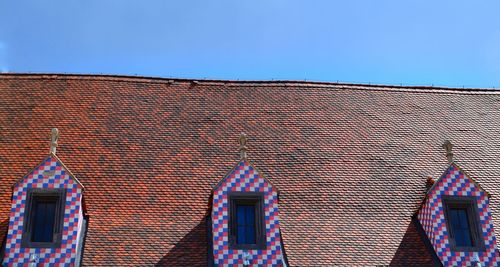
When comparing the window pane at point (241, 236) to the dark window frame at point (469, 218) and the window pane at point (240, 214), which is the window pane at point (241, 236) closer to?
the window pane at point (240, 214)

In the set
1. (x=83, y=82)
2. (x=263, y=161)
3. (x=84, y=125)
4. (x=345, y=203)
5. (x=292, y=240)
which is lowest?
(x=292, y=240)

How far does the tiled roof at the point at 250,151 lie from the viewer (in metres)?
13.5

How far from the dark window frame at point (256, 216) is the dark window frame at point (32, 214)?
2.97m

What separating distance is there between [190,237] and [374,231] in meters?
3.52

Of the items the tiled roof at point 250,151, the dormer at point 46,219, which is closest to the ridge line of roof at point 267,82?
the tiled roof at point 250,151

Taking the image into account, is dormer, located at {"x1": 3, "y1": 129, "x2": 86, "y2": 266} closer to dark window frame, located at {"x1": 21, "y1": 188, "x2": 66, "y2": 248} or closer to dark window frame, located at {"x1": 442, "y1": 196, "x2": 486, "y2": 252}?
dark window frame, located at {"x1": 21, "y1": 188, "x2": 66, "y2": 248}

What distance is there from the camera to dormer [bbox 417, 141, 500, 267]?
1327cm

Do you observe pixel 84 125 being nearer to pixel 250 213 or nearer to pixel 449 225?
pixel 250 213

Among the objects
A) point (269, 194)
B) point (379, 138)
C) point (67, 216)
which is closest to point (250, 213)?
point (269, 194)

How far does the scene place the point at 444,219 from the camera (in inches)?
540

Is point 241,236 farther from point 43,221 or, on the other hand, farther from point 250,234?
point 43,221

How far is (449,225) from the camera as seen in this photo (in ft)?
44.9

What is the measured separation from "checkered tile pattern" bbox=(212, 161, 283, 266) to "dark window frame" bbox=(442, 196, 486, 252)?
3280 mm

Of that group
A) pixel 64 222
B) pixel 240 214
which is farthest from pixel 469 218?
pixel 64 222
